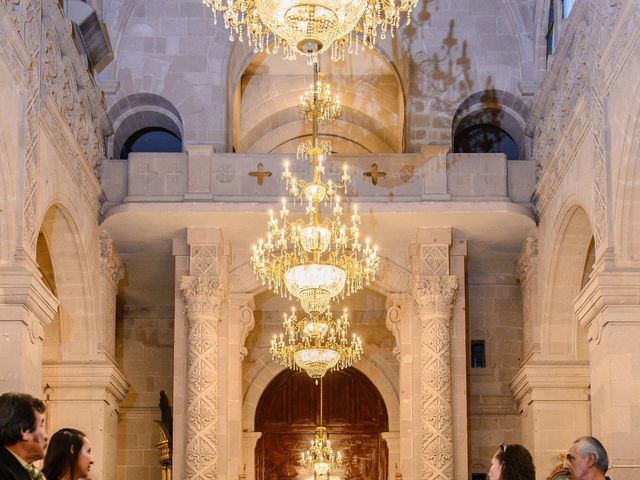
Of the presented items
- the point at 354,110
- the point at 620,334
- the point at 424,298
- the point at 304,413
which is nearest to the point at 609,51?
the point at 620,334

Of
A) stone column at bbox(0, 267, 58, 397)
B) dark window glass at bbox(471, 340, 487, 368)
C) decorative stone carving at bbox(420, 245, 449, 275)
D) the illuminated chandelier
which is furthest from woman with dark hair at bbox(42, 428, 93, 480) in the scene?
dark window glass at bbox(471, 340, 487, 368)

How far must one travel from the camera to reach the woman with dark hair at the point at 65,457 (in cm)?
583

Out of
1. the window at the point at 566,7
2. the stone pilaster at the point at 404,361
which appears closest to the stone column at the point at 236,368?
the stone pilaster at the point at 404,361

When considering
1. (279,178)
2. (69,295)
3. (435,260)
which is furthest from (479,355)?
(69,295)

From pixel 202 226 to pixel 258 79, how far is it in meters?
4.88

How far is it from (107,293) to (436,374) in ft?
15.7

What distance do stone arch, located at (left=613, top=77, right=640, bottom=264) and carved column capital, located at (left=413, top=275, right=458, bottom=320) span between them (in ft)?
16.2

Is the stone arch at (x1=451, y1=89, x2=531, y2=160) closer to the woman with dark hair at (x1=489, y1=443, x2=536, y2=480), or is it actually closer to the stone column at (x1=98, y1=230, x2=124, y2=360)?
the stone column at (x1=98, y1=230, x2=124, y2=360)

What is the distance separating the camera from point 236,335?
18.1m

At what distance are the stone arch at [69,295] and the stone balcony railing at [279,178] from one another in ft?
3.67

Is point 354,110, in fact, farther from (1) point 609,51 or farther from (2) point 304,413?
(1) point 609,51

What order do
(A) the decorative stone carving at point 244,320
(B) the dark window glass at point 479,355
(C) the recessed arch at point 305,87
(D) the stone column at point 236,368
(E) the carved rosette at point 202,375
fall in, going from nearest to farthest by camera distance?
(E) the carved rosette at point 202,375 → (D) the stone column at point 236,368 → (A) the decorative stone carving at point 244,320 → (B) the dark window glass at point 479,355 → (C) the recessed arch at point 305,87

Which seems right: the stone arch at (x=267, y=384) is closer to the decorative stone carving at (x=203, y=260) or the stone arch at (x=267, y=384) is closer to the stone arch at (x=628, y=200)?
the decorative stone carving at (x=203, y=260)

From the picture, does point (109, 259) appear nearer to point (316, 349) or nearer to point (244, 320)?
point (244, 320)
